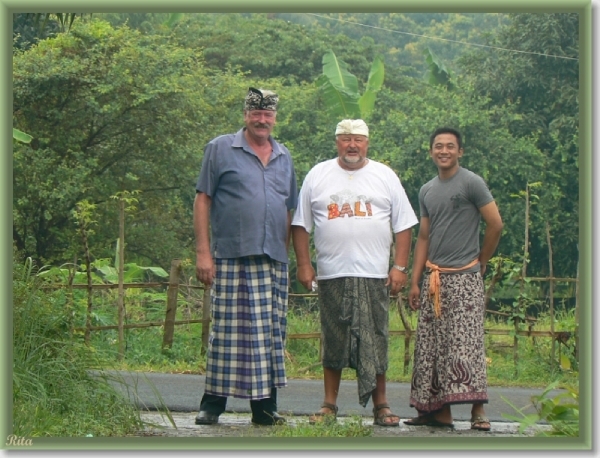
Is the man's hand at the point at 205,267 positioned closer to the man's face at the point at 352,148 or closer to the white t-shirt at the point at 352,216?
the white t-shirt at the point at 352,216

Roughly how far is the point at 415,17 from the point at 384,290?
146 feet

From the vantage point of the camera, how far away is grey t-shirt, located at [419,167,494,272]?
6516mm

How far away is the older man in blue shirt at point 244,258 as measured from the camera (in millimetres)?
6301

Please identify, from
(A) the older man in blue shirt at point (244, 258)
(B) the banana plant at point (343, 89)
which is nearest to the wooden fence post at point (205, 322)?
(A) the older man in blue shirt at point (244, 258)

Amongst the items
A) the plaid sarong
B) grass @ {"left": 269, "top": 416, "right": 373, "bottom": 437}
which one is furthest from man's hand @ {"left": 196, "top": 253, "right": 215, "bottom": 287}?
grass @ {"left": 269, "top": 416, "right": 373, "bottom": 437}

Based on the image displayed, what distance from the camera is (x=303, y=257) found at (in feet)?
21.2

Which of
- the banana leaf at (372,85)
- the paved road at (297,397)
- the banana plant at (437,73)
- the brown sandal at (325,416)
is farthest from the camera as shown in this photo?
the banana plant at (437,73)

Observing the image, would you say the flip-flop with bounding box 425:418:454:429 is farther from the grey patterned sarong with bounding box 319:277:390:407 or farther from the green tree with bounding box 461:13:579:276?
the green tree with bounding box 461:13:579:276

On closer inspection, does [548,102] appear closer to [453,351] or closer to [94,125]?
[94,125]

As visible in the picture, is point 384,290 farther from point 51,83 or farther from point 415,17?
point 415,17

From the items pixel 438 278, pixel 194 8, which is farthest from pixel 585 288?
pixel 194 8

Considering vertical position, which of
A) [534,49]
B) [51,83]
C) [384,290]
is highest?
[534,49]

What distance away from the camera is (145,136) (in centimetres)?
1972

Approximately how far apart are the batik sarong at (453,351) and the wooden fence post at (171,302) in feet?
16.0
